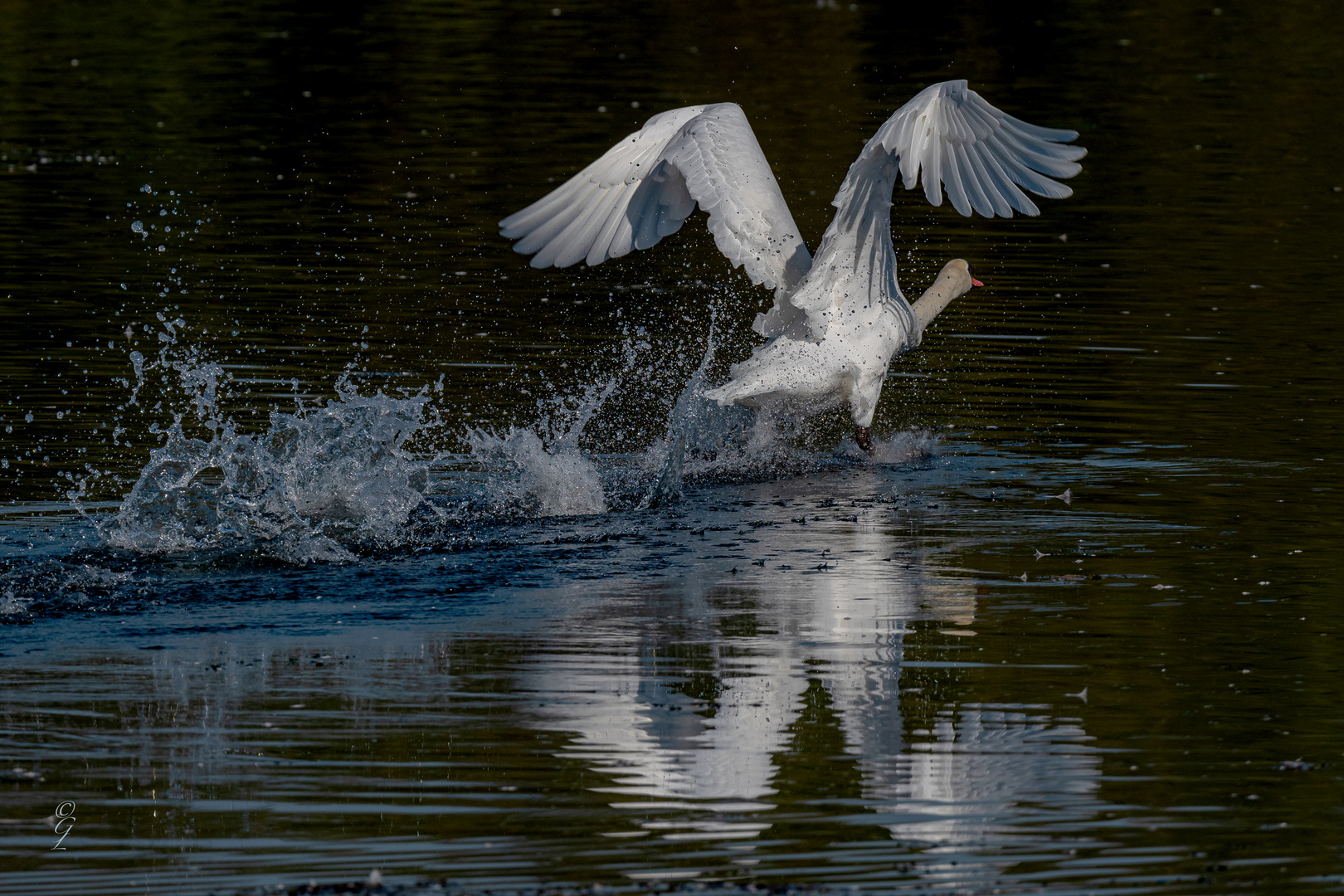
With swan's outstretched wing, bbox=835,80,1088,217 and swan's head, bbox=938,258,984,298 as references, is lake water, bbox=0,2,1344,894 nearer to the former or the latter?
swan's head, bbox=938,258,984,298

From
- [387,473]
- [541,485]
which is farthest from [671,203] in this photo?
[387,473]

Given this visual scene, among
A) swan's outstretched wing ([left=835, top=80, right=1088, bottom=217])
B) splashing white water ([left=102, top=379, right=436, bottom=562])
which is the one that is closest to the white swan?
swan's outstretched wing ([left=835, top=80, right=1088, bottom=217])

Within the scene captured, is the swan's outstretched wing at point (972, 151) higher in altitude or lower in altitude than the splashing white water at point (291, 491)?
higher

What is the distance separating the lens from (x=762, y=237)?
35.7 feet

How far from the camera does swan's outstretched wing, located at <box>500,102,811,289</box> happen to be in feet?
34.4

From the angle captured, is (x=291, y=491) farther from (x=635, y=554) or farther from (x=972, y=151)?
(x=972, y=151)

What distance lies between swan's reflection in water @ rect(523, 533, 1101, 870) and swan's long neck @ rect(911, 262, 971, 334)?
13.4 ft

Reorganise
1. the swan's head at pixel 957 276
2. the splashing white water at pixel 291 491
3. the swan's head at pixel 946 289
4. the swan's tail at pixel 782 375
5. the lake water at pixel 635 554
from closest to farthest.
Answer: the lake water at pixel 635 554 < the splashing white water at pixel 291 491 < the swan's tail at pixel 782 375 < the swan's head at pixel 946 289 < the swan's head at pixel 957 276

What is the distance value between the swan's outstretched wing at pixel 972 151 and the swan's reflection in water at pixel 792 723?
1.98m

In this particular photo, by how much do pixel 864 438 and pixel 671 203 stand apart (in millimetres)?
1763

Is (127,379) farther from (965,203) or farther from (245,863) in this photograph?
(245,863)

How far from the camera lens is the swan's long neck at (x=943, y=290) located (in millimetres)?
12234

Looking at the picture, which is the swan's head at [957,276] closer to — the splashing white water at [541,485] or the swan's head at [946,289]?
the swan's head at [946,289]

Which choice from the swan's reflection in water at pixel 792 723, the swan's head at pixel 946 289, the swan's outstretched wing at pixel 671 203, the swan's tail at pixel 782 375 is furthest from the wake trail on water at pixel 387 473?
the swan's reflection in water at pixel 792 723
